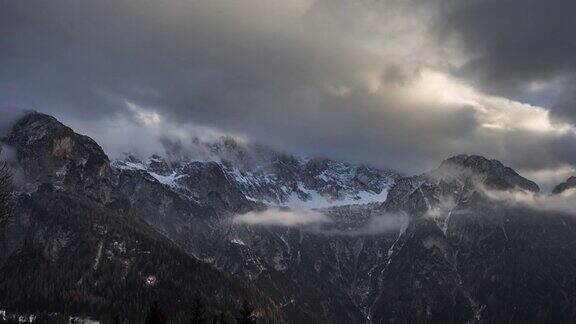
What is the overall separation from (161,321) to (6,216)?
62281 mm

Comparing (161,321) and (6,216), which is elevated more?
(6,216)

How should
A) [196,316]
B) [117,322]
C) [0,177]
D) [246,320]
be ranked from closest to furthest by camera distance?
[0,177], [246,320], [196,316], [117,322]

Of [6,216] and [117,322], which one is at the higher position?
[6,216]

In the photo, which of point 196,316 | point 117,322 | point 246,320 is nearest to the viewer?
point 246,320

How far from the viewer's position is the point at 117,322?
178750mm

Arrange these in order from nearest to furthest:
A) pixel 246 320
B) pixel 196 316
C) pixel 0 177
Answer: pixel 0 177
pixel 246 320
pixel 196 316

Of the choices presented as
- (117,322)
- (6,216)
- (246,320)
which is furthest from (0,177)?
(117,322)

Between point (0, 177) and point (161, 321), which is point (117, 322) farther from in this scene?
point (0, 177)

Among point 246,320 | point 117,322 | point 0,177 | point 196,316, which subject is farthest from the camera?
point 117,322

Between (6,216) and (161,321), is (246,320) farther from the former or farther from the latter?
(6,216)

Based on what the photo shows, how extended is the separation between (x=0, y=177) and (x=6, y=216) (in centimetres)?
422

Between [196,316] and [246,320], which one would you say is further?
[196,316]

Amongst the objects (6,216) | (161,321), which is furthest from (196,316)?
(6,216)

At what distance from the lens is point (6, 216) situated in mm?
75375
